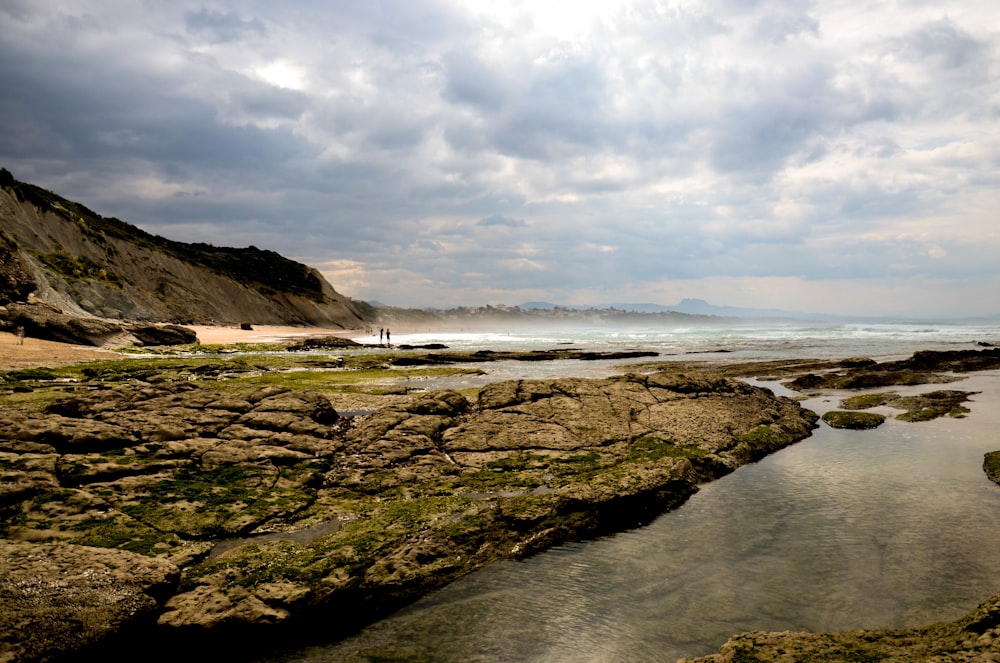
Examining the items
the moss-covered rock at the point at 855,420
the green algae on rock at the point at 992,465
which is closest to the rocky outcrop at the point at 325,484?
the moss-covered rock at the point at 855,420

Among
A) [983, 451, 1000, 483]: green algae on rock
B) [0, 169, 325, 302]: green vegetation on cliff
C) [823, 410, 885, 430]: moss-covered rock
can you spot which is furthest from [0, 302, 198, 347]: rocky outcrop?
[983, 451, 1000, 483]: green algae on rock

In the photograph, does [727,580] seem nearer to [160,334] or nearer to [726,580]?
[726,580]

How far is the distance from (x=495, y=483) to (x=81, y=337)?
5631cm

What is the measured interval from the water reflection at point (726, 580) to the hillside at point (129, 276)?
208 ft

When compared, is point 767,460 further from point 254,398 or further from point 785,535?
point 254,398

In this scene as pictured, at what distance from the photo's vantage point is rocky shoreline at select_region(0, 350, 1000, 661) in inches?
271

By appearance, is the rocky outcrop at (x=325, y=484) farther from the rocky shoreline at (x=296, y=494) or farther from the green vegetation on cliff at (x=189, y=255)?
the green vegetation on cliff at (x=189, y=255)

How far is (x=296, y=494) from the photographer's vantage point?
1122cm

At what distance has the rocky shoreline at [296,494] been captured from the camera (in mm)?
6895

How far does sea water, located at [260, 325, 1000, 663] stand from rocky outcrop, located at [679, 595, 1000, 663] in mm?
1109

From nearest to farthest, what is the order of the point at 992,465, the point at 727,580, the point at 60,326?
the point at 727,580 < the point at 992,465 < the point at 60,326

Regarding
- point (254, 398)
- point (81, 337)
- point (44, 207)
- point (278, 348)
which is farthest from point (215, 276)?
point (254, 398)

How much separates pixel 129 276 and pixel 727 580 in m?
128

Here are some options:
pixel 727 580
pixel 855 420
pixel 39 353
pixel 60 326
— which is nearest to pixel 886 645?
pixel 727 580
